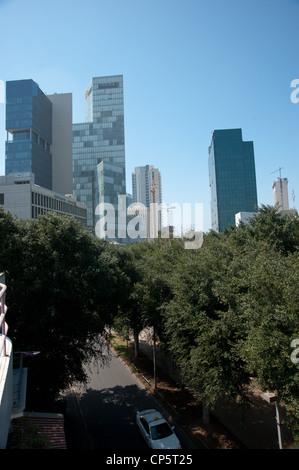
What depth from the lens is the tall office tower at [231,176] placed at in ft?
409

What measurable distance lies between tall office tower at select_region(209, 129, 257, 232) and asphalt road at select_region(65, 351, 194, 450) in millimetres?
111046

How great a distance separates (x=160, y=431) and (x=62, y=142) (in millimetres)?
135881

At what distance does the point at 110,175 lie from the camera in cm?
10544

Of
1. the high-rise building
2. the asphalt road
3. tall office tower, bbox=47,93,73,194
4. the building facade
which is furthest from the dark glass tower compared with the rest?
the asphalt road

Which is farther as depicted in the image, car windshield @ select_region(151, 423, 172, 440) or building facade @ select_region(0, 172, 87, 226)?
building facade @ select_region(0, 172, 87, 226)

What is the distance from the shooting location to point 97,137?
12362 cm

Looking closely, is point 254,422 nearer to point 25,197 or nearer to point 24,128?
point 25,197

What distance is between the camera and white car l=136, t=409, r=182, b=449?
38.9ft

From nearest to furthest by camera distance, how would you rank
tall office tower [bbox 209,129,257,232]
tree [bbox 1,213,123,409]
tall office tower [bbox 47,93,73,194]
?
tree [bbox 1,213,123,409]
tall office tower [bbox 209,129,257,232]
tall office tower [bbox 47,93,73,194]

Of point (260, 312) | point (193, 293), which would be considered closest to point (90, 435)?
point (193, 293)

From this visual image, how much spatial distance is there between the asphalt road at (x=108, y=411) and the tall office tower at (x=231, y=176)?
111046 millimetres

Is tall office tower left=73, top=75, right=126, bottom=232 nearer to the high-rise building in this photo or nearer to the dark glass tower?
the high-rise building

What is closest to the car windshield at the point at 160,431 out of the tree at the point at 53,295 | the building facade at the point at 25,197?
the tree at the point at 53,295
